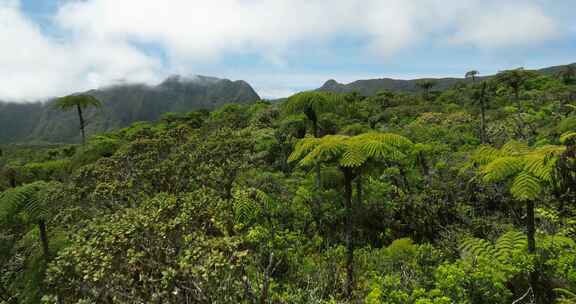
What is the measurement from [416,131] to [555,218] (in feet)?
30.6

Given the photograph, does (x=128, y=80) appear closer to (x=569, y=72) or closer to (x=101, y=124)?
(x=101, y=124)

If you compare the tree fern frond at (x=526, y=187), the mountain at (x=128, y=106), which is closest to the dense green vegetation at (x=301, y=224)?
the tree fern frond at (x=526, y=187)

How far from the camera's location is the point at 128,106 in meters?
148

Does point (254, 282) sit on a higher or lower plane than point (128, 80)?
lower

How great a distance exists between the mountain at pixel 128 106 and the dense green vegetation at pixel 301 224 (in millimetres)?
123197

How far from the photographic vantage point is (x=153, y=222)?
19.0 ft

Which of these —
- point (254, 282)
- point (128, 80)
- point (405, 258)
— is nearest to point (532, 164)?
point (405, 258)

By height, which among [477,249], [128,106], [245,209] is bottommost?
[477,249]

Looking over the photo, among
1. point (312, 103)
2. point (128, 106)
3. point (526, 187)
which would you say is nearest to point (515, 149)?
point (526, 187)

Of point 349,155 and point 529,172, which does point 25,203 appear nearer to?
point 349,155

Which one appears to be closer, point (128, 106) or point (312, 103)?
point (312, 103)

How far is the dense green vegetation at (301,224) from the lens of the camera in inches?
144

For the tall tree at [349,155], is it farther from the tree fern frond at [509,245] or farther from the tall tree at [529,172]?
the tree fern frond at [509,245]

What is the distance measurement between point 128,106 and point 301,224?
15950cm
